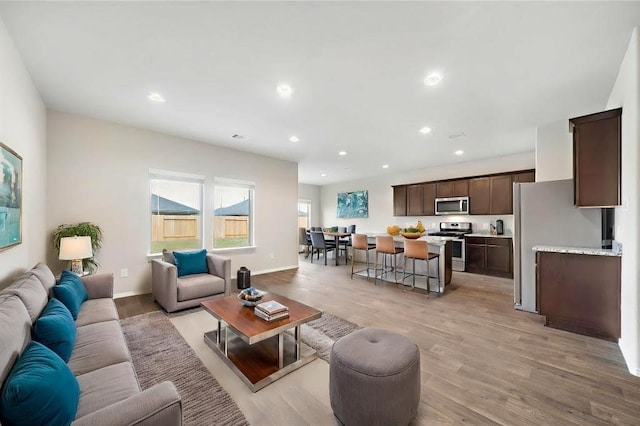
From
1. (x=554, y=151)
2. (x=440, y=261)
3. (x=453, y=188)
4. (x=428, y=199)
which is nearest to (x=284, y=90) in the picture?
(x=440, y=261)

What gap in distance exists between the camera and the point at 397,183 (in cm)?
797

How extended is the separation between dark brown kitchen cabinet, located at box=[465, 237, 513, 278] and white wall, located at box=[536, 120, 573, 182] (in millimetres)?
1940

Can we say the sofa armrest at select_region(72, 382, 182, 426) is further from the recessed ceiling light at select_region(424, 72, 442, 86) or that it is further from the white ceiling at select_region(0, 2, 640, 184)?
the recessed ceiling light at select_region(424, 72, 442, 86)

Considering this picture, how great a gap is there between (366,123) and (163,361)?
3.74 metres

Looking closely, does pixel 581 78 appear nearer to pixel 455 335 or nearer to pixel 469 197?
pixel 455 335

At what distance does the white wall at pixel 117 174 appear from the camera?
11.9 feet

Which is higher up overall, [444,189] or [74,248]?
[444,189]

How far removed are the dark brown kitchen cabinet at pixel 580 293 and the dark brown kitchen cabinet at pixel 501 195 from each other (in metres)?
3.00

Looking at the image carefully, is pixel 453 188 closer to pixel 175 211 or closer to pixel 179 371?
pixel 175 211

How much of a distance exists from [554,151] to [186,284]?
5636 mm

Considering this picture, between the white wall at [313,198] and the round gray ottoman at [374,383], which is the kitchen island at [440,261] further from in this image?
the white wall at [313,198]

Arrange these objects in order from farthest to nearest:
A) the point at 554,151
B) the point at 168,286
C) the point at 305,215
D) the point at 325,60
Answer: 1. the point at 305,215
2. the point at 554,151
3. the point at 168,286
4. the point at 325,60

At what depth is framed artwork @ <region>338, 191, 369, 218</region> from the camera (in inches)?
348

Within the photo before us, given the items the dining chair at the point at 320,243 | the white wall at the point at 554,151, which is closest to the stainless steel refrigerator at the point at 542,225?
the white wall at the point at 554,151
